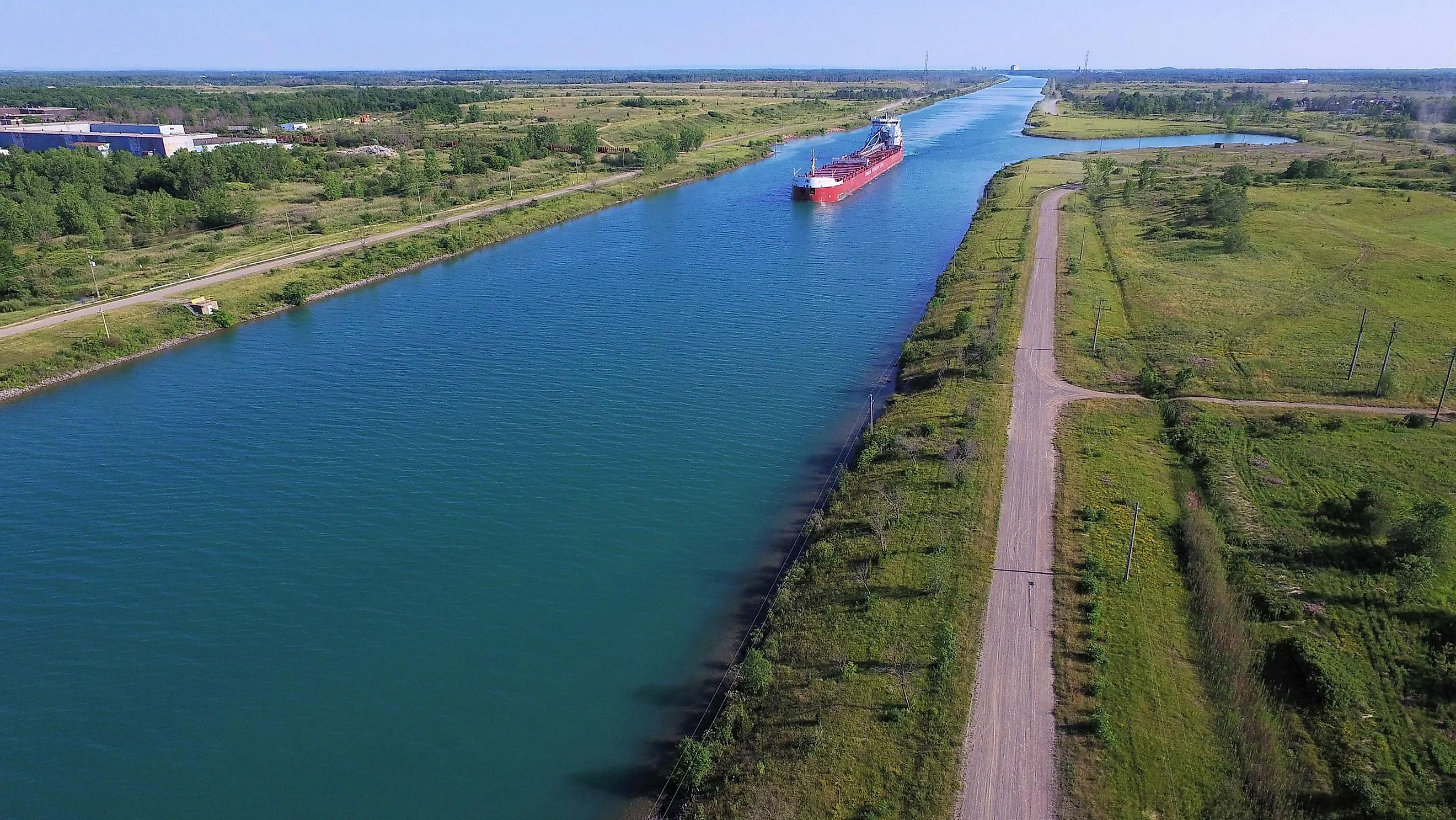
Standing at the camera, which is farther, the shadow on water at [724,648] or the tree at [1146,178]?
the tree at [1146,178]

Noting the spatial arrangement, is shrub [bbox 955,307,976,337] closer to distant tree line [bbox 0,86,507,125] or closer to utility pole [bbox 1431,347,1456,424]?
utility pole [bbox 1431,347,1456,424]

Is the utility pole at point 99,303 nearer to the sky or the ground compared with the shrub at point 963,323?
nearer to the sky

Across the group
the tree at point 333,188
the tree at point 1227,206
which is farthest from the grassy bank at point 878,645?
the tree at point 333,188

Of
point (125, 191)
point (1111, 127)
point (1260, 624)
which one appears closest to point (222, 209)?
point (125, 191)

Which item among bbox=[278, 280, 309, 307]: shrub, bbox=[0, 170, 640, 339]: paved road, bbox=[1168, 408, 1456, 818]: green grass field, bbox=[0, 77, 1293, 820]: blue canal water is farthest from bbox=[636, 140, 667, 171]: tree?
bbox=[1168, 408, 1456, 818]: green grass field

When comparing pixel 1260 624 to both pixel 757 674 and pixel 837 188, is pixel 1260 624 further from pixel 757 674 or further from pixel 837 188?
pixel 837 188

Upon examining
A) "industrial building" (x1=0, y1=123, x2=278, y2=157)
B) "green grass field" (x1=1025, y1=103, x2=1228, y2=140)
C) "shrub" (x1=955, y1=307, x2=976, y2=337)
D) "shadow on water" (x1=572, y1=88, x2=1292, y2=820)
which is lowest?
"shadow on water" (x1=572, y1=88, x2=1292, y2=820)

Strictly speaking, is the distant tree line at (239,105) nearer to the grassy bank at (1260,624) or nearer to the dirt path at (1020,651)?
the dirt path at (1020,651)
